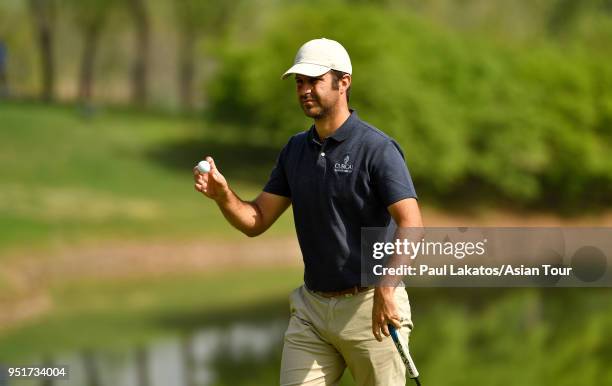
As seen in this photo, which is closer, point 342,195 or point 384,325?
point 384,325

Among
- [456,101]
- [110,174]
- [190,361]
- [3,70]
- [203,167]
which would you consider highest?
[3,70]

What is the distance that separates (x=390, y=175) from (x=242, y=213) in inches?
43.2

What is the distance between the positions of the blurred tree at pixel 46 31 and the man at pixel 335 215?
68.2 meters

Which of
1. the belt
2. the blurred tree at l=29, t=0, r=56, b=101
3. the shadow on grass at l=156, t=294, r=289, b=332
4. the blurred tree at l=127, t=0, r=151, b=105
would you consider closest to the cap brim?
the belt

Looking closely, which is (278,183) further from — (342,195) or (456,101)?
(456,101)

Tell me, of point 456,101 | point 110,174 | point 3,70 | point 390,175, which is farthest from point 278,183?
point 3,70

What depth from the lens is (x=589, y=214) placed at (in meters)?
56.4

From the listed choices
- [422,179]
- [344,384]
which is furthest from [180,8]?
[344,384]

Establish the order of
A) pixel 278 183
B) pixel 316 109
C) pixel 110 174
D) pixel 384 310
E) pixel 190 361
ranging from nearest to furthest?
1. pixel 384 310
2. pixel 316 109
3. pixel 278 183
4. pixel 190 361
5. pixel 110 174

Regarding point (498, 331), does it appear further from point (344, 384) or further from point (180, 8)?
point (180, 8)

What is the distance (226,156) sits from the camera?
56031 millimetres

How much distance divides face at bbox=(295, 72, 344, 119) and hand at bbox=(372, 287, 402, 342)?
3.84ft

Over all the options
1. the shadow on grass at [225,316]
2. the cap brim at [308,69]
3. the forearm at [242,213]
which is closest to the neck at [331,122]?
the cap brim at [308,69]

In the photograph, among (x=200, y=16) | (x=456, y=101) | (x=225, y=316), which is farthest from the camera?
(x=200, y=16)
